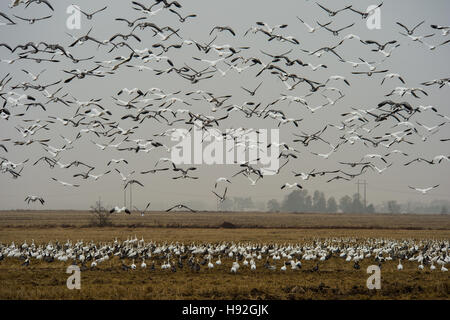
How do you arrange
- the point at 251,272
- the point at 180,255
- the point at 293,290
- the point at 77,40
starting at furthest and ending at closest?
1. the point at 180,255
2. the point at 251,272
3. the point at 77,40
4. the point at 293,290

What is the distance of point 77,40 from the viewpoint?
25.3 m

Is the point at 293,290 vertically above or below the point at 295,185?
below

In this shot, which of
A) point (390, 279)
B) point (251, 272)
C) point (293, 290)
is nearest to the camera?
point (293, 290)

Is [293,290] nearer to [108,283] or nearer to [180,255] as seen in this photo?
[108,283]

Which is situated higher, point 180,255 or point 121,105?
point 121,105

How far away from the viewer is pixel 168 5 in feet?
79.3

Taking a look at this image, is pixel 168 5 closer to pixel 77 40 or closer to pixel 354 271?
pixel 77 40
